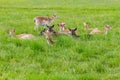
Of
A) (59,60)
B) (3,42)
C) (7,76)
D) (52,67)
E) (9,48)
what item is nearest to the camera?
(7,76)

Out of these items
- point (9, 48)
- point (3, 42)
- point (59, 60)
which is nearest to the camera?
point (59, 60)

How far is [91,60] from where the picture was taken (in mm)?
10531

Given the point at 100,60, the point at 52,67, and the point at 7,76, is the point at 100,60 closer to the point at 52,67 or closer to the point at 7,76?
the point at 52,67

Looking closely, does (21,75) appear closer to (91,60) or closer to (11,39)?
(91,60)

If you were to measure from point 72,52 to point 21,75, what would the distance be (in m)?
3.07

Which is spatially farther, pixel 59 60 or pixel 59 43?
pixel 59 43

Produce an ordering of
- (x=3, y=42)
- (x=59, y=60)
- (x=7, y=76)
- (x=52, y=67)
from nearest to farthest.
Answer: (x=7, y=76), (x=52, y=67), (x=59, y=60), (x=3, y=42)

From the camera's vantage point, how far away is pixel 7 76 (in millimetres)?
8328

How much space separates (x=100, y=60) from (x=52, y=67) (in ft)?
5.49

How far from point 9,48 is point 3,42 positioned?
83 centimetres

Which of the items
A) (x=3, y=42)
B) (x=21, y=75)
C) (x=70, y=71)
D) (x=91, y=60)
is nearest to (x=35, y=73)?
(x=21, y=75)

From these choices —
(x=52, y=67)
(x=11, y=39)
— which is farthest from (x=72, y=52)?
(x=11, y=39)

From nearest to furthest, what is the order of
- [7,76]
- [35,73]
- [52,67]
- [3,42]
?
1. [7,76]
2. [35,73]
3. [52,67]
4. [3,42]

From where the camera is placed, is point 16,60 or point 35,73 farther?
point 16,60
